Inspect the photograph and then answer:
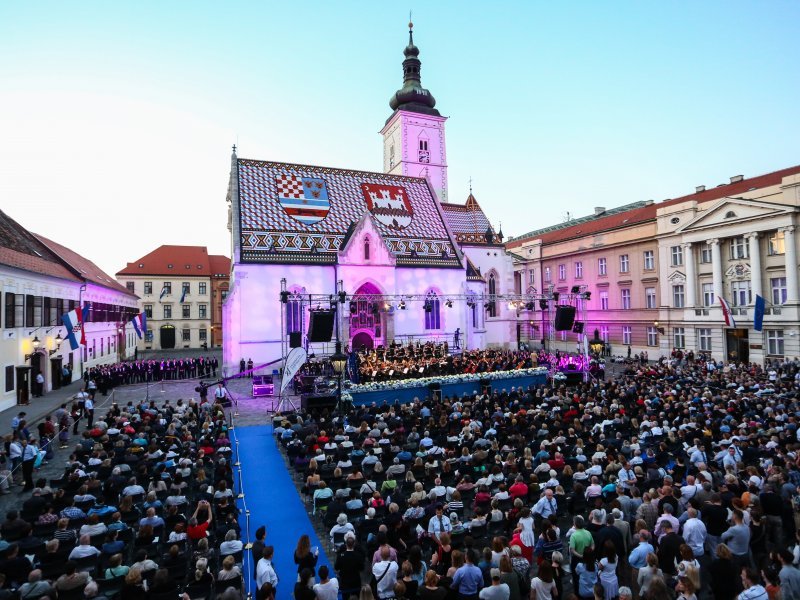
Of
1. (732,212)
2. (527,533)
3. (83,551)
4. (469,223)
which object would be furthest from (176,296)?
(527,533)

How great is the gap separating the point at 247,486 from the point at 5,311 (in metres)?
17.6

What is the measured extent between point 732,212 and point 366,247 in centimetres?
2530

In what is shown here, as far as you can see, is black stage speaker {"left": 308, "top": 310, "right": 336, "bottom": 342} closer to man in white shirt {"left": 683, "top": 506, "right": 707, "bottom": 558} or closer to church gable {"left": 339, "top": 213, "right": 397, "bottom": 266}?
church gable {"left": 339, "top": 213, "right": 397, "bottom": 266}

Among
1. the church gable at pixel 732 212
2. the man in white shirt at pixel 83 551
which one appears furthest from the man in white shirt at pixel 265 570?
the church gable at pixel 732 212

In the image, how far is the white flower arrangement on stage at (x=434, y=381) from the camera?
22062 millimetres

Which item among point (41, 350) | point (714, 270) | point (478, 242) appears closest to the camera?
point (41, 350)

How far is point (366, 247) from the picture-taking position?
119 ft

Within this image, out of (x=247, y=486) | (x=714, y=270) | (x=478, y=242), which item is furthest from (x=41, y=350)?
(x=714, y=270)

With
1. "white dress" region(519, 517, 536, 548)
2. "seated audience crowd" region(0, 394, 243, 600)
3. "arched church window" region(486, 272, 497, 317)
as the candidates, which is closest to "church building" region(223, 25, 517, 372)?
"arched church window" region(486, 272, 497, 317)

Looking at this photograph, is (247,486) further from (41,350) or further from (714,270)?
(714,270)

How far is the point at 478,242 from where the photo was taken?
4847 centimetres

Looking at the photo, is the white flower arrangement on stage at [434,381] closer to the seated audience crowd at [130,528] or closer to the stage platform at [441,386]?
the stage platform at [441,386]

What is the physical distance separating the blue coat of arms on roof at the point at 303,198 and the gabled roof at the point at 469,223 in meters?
14.5

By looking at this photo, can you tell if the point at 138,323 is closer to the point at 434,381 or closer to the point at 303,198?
the point at 303,198
